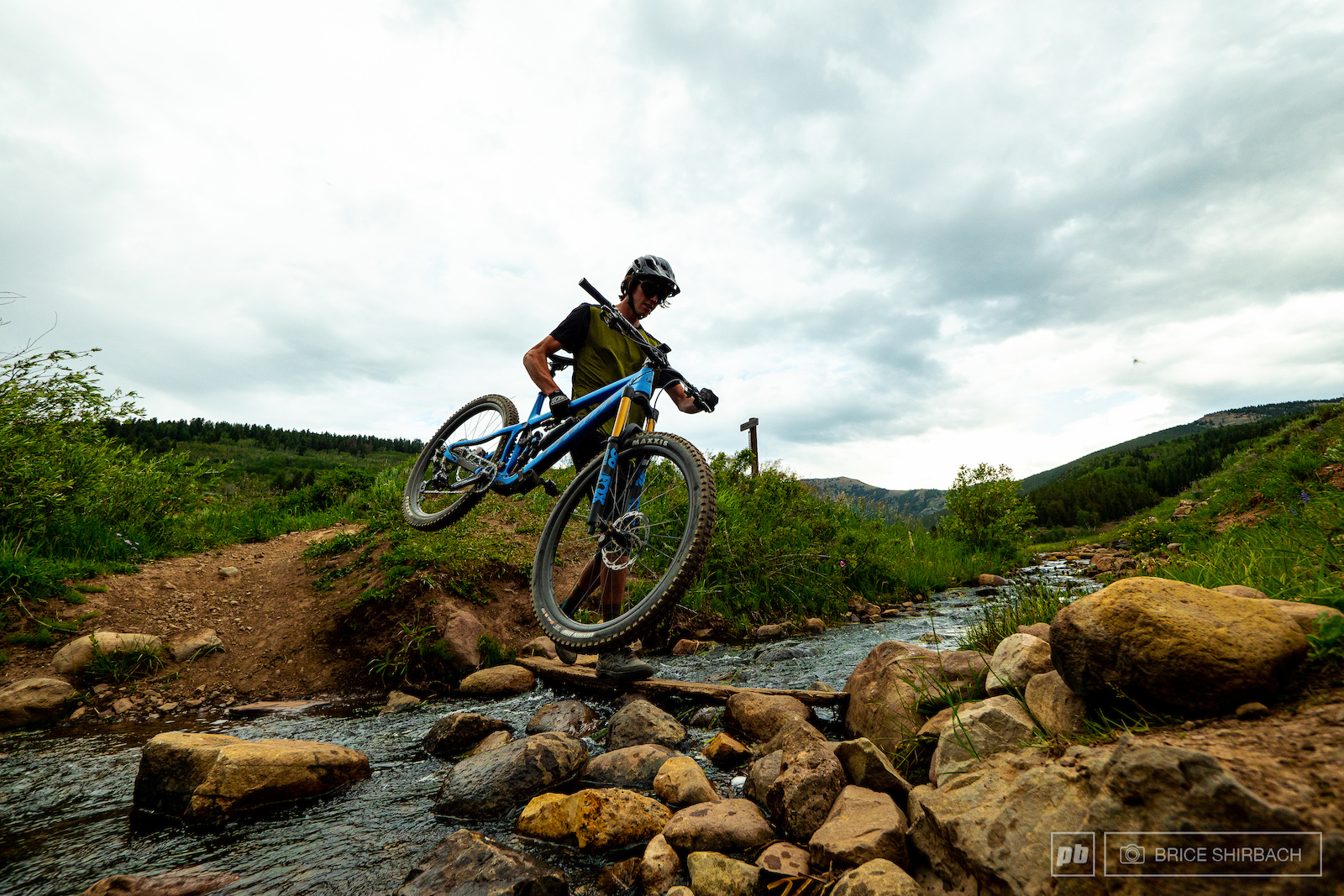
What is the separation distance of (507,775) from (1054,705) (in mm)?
2688

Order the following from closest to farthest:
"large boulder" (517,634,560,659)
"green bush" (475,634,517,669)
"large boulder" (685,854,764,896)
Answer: "large boulder" (685,854,764,896)
"green bush" (475,634,517,669)
"large boulder" (517,634,560,659)

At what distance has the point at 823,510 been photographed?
10945 millimetres

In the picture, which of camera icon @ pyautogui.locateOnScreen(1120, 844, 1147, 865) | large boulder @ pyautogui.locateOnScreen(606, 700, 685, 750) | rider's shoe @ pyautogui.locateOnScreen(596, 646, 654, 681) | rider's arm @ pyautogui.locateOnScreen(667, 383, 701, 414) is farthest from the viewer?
rider's arm @ pyautogui.locateOnScreen(667, 383, 701, 414)

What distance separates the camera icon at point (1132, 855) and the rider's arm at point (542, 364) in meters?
4.04

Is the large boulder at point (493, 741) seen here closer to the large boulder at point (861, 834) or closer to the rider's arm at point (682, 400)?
the large boulder at point (861, 834)

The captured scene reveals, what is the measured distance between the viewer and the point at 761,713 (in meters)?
3.61

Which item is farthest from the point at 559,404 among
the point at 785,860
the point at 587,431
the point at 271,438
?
the point at 271,438

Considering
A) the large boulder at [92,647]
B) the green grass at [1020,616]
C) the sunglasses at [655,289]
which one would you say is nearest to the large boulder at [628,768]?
the green grass at [1020,616]

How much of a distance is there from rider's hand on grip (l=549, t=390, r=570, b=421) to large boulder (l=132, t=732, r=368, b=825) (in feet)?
9.78

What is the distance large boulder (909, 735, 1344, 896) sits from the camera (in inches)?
50.4

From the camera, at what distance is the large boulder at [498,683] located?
502 centimetres

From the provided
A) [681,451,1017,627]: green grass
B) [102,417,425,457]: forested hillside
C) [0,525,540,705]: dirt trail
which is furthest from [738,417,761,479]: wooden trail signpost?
[102,417,425,457]: forested hillside

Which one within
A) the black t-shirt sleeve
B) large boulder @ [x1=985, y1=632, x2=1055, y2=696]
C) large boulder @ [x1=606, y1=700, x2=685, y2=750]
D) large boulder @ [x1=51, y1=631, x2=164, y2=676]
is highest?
the black t-shirt sleeve

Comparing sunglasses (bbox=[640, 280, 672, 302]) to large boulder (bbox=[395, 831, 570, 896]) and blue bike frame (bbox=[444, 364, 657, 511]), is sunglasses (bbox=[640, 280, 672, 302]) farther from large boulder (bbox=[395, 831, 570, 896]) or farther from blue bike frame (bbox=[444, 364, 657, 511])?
large boulder (bbox=[395, 831, 570, 896])
